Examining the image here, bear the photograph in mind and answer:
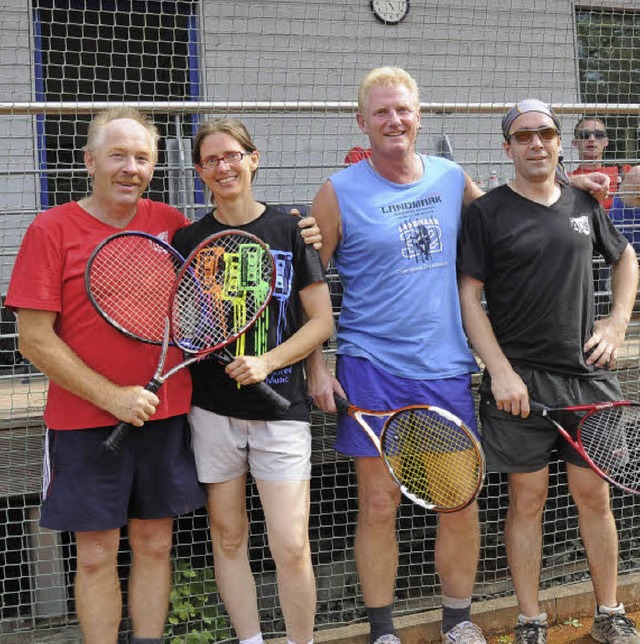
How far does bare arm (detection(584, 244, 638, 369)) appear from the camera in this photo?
356 cm

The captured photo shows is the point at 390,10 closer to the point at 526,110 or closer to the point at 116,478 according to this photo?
the point at 526,110

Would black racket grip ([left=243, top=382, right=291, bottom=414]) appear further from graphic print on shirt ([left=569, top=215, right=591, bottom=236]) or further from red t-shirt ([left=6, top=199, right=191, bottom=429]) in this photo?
graphic print on shirt ([left=569, top=215, right=591, bottom=236])

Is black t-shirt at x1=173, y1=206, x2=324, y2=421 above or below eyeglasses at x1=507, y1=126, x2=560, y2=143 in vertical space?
below

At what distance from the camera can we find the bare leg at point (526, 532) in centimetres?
361

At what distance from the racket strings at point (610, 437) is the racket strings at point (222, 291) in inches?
53.2

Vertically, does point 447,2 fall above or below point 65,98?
above

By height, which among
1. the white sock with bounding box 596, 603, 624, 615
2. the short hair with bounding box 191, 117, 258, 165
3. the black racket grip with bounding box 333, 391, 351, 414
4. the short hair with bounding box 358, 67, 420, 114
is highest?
the short hair with bounding box 358, 67, 420, 114

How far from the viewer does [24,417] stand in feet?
12.8

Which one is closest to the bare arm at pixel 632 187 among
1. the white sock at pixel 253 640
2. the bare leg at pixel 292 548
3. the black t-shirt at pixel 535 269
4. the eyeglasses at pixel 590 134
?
the eyeglasses at pixel 590 134

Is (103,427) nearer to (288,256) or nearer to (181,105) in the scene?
(288,256)

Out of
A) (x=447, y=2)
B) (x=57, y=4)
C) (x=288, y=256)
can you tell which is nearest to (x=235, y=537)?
(x=288, y=256)

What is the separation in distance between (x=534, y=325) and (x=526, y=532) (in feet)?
2.79

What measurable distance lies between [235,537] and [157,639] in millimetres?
474

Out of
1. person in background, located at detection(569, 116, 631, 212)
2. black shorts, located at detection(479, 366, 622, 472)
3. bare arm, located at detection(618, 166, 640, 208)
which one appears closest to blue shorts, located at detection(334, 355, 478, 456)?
black shorts, located at detection(479, 366, 622, 472)
